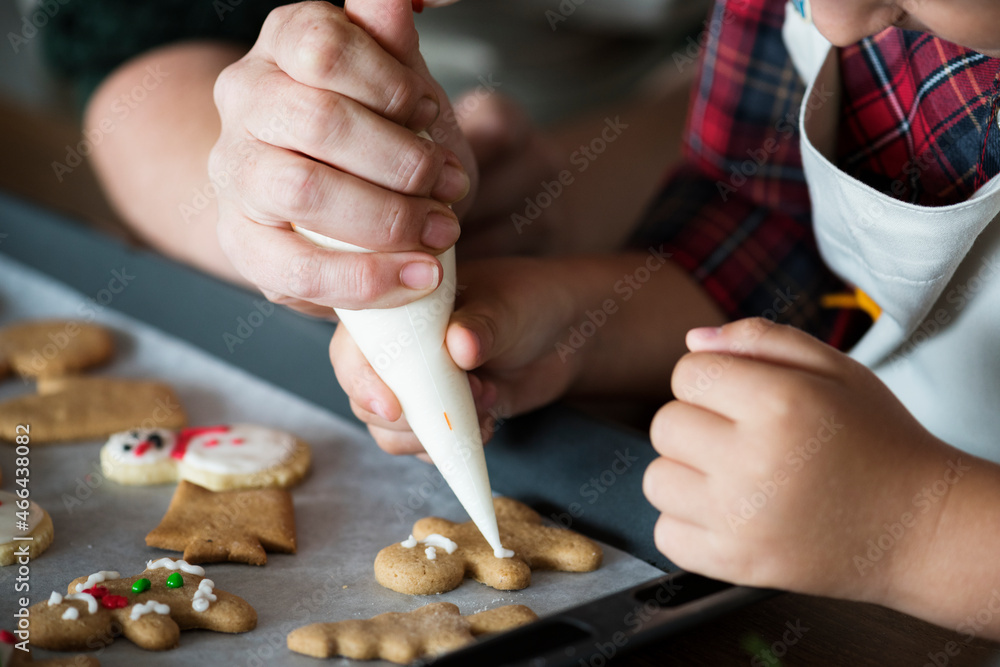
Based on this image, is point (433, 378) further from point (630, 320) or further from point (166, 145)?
point (166, 145)

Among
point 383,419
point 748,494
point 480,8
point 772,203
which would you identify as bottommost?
point 383,419

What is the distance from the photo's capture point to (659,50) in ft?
6.81

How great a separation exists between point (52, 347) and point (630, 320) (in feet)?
1.85

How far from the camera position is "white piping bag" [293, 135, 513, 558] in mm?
502

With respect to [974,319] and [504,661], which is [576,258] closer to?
[974,319]

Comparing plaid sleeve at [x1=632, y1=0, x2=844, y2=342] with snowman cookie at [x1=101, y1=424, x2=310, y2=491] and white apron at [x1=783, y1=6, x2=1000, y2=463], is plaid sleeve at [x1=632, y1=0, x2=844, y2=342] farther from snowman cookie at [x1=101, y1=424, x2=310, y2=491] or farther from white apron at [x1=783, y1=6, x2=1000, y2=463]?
snowman cookie at [x1=101, y1=424, x2=310, y2=491]

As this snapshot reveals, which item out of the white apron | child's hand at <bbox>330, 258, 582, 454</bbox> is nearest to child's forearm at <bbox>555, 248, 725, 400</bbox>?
child's hand at <bbox>330, 258, 582, 454</bbox>

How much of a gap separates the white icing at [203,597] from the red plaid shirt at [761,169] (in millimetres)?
549

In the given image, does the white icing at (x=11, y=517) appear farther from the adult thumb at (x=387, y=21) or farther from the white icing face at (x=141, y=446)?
the adult thumb at (x=387, y=21)

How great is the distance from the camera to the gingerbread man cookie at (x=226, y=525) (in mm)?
523

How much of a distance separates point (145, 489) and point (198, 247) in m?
0.35

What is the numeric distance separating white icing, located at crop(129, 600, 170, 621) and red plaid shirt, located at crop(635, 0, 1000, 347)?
0.58 metres

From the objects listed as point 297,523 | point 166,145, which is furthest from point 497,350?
point 166,145

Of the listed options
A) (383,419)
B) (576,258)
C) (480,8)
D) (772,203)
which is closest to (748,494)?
(383,419)
